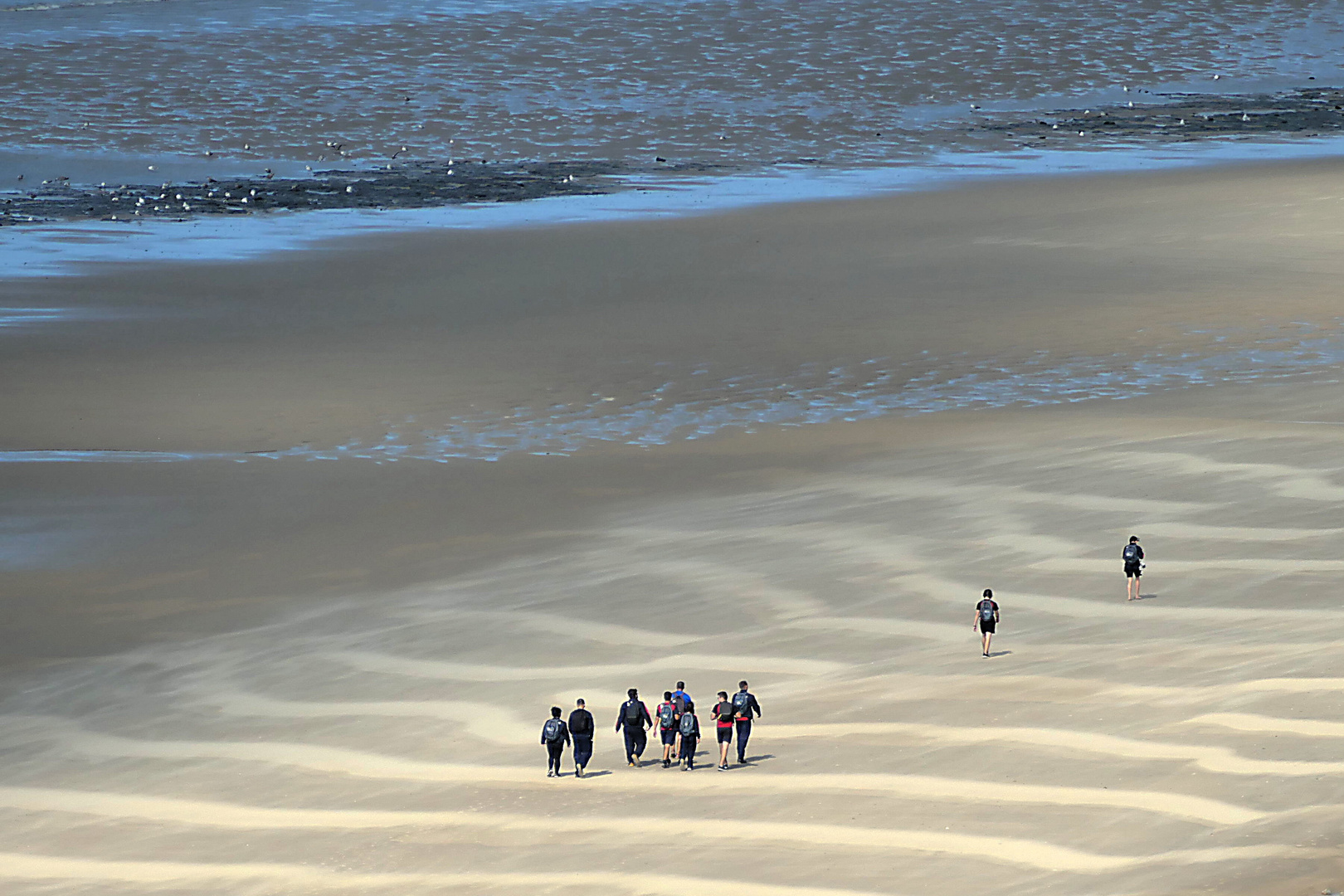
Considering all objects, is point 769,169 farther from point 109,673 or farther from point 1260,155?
point 109,673

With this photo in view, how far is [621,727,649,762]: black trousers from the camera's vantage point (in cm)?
1442

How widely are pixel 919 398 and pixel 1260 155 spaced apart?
2144cm

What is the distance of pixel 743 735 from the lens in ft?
46.3

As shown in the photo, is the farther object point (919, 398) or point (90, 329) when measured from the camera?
point (90, 329)

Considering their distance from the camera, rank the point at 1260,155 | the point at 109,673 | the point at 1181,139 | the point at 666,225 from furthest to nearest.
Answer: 1. the point at 1181,139
2. the point at 1260,155
3. the point at 666,225
4. the point at 109,673

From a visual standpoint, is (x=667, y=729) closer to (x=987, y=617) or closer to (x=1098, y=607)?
(x=987, y=617)

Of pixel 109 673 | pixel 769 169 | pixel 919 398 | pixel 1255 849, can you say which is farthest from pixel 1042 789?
Result: pixel 769 169

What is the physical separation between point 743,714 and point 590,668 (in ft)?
10.4

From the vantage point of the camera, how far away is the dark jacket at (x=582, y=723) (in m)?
14.2

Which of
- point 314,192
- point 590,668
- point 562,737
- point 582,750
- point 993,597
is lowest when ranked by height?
point 582,750

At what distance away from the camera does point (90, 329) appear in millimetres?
29406

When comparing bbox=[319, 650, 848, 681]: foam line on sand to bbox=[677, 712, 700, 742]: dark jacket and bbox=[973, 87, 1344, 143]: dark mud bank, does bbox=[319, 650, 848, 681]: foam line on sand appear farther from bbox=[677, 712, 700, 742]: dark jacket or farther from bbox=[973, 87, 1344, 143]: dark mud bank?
bbox=[973, 87, 1344, 143]: dark mud bank

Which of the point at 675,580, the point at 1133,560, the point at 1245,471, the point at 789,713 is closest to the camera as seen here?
the point at 789,713

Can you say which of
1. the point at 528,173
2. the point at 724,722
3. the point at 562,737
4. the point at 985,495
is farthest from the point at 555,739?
the point at 528,173
